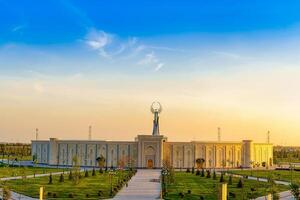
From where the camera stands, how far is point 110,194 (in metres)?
39.1

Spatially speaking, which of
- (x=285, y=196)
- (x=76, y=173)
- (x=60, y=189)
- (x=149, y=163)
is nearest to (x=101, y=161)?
(x=149, y=163)

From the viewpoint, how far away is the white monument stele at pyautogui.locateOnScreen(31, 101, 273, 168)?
8144cm

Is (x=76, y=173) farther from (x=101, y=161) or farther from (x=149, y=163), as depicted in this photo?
(x=149, y=163)

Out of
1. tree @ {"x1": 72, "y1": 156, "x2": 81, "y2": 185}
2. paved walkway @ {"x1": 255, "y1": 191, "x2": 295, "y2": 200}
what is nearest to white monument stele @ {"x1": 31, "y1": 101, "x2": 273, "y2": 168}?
tree @ {"x1": 72, "y1": 156, "x2": 81, "y2": 185}

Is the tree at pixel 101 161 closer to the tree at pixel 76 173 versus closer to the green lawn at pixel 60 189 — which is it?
the tree at pixel 76 173

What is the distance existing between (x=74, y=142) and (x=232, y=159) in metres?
28.3

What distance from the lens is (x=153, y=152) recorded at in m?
81.4

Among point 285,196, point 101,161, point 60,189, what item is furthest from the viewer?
point 101,161

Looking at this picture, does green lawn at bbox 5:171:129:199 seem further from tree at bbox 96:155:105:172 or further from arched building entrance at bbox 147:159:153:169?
arched building entrance at bbox 147:159:153:169

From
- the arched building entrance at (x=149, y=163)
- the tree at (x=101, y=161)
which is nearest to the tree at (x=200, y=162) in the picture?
the arched building entrance at (x=149, y=163)

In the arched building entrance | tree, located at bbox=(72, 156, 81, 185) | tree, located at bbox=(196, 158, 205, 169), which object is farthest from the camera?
tree, located at bbox=(196, 158, 205, 169)

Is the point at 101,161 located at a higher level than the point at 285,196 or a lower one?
higher

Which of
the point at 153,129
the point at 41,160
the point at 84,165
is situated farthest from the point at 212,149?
the point at 41,160

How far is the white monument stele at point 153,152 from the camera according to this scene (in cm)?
8144
